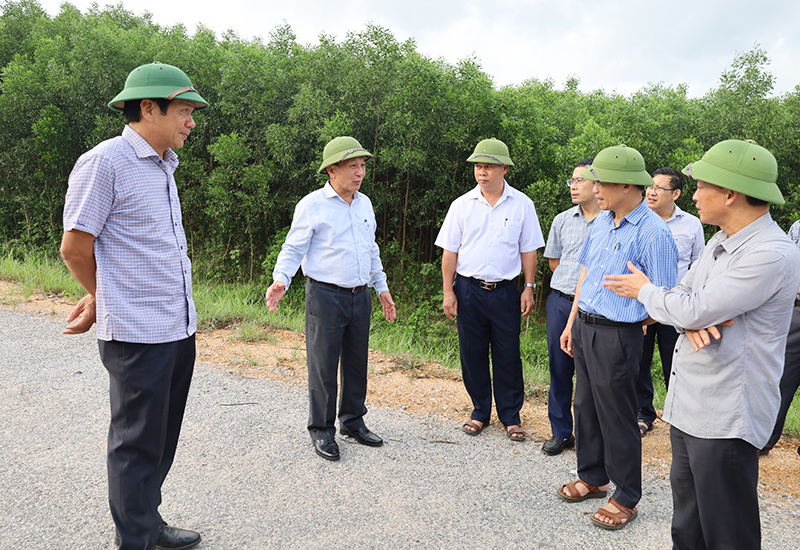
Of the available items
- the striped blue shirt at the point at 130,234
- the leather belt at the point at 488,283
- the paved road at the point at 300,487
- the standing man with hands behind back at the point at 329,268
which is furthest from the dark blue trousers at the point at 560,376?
the striped blue shirt at the point at 130,234

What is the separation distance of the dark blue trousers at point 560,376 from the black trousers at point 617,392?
2.40 feet

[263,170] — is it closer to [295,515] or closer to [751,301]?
[295,515]

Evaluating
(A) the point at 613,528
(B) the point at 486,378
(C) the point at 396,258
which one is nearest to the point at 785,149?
(C) the point at 396,258

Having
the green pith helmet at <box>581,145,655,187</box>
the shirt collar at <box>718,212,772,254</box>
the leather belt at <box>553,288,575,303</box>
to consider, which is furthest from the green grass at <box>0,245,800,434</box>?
the shirt collar at <box>718,212,772,254</box>

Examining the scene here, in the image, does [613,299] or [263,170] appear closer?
[613,299]

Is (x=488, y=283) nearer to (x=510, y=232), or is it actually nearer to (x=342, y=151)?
(x=510, y=232)

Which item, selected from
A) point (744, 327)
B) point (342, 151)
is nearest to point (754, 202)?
point (744, 327)

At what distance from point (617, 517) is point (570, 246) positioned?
6.01 ft

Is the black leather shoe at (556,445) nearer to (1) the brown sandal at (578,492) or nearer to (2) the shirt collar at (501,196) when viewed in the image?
(1) the brown sandal at (578,492)

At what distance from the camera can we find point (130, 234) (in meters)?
2.29

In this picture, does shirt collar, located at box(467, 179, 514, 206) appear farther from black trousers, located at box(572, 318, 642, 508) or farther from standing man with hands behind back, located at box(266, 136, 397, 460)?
black trousers, located at box(572, 318, 642, 508)

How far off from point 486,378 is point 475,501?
46.7 inches

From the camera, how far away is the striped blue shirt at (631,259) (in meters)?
2.87

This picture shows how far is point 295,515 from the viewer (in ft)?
9.55
